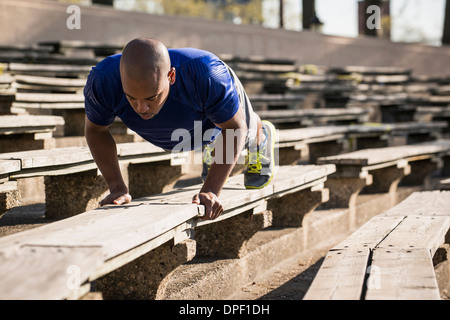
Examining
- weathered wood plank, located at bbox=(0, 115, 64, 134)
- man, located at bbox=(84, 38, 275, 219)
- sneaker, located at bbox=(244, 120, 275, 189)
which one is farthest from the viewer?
weathered wood plank, located at bbox=(0, 115, 64, 134)

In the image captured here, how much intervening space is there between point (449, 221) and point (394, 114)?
638 centimetres

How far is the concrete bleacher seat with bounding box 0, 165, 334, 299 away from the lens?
5.71 ft

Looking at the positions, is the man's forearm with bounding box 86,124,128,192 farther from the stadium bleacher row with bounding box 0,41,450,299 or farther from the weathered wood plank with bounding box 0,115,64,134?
the weathered wood plank with bounding box 0,115,64,134

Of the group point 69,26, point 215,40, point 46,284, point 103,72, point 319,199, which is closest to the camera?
point 46,284

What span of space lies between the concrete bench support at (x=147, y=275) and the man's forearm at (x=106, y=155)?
405 mm

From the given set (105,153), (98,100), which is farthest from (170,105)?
(105,153)

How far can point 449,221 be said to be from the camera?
3.81m

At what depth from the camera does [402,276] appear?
97.3 inches

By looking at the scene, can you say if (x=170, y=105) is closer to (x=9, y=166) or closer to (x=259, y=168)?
(x=9, y=166)

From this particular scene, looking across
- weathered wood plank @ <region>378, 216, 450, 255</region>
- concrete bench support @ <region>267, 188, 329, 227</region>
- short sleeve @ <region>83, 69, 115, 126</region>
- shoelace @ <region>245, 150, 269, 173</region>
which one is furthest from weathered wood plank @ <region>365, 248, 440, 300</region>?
concrete bench support @ <region>267, 188, 329, 227</region>

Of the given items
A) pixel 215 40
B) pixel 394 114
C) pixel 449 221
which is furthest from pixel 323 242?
pixel 215 40

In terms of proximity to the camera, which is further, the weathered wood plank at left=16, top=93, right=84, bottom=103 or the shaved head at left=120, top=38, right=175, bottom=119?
the weathered wood plank at left=16, top=93, right=84, bottom=103

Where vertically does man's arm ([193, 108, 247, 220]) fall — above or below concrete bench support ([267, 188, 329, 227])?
above

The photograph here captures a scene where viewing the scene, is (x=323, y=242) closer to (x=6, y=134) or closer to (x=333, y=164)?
(x=333, y=164)
